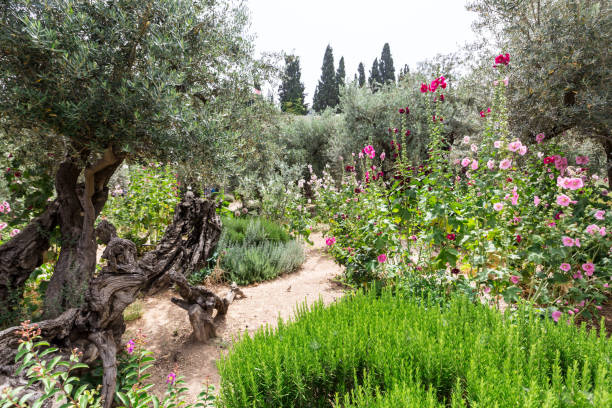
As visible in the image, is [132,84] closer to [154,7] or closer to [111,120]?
[111,120]

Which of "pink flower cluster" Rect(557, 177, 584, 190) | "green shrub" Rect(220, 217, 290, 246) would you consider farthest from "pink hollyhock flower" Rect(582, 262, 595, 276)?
"green shrub" Rect(220, 217, 290, 246)

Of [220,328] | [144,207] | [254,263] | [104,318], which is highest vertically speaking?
[144,207]

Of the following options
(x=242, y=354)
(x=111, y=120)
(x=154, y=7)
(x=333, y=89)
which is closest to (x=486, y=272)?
(x=242, y=354)

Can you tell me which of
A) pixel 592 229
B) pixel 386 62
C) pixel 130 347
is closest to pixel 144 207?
pixel 130 347

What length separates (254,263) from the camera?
5.45m

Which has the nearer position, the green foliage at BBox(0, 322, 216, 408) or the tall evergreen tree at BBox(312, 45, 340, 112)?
the green foliage at BBox(0, 322, 216, 408)

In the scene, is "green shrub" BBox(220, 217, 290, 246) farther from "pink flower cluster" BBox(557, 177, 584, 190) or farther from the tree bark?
"pink flower cluster" BBox(557, 177, 584, 190)

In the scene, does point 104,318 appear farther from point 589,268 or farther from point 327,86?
point 327,86

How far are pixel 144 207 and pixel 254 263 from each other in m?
2.33

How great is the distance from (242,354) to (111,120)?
2197mm

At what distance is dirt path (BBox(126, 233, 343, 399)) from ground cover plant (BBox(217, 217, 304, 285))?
0.71ft

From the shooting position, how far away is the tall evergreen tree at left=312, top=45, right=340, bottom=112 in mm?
34625

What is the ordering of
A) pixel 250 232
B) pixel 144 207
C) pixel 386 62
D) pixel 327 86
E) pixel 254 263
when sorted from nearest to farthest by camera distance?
pixel 254 263 → pixel 144 207 → pixel 250 232 → pixel 327 86 → pixel 386 62

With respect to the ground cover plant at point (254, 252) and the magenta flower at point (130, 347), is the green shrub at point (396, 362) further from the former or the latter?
the ground cover plant at point (254, 252)
